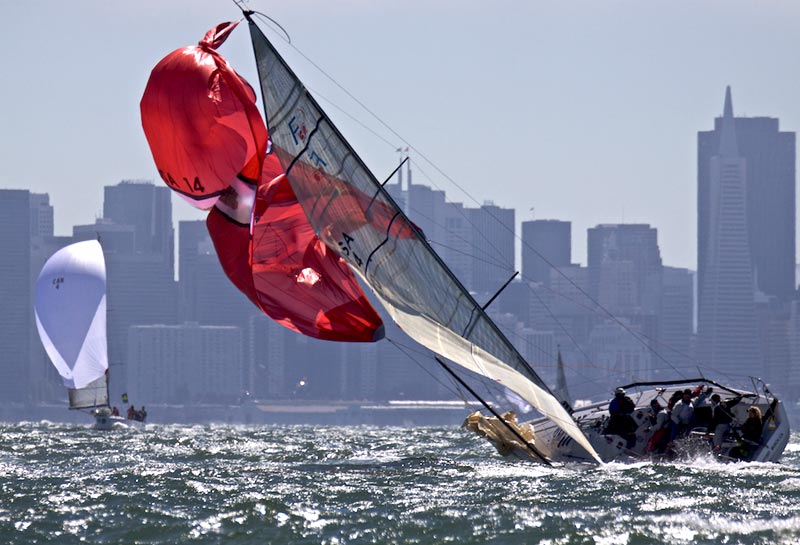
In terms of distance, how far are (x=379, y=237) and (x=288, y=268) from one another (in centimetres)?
220

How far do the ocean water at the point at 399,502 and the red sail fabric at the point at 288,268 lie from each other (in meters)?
2.00

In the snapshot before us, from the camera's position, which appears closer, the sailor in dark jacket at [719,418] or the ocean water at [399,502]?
the ocean water at [399,502]

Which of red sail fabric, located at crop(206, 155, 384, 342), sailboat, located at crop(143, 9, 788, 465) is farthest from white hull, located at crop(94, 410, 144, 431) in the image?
sailboat, located at crop(143, 9, 788, 465)

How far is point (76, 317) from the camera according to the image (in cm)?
5438

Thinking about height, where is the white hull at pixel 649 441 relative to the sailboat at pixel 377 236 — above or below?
below

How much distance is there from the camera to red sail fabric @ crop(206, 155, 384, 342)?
825 inches

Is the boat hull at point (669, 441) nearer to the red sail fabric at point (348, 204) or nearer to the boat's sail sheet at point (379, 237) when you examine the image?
the boat's sail sheet at point (379, 237)

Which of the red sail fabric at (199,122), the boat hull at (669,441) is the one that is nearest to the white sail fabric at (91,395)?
the boat hull at (669,441)

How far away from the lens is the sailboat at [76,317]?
177 feet

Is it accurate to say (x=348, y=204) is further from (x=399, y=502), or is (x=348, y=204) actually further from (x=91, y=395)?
(x=91, y=395)

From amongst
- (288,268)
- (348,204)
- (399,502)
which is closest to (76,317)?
(288,268)

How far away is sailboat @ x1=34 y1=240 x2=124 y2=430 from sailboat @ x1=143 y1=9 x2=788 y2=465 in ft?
114

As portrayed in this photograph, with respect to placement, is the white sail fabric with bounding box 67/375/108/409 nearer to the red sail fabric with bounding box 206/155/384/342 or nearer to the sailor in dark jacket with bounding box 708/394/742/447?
the red sail fabric with bounding box 206/155/384/342

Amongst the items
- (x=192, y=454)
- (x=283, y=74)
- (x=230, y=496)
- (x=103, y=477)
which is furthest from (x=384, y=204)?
(x=192, y=454)
